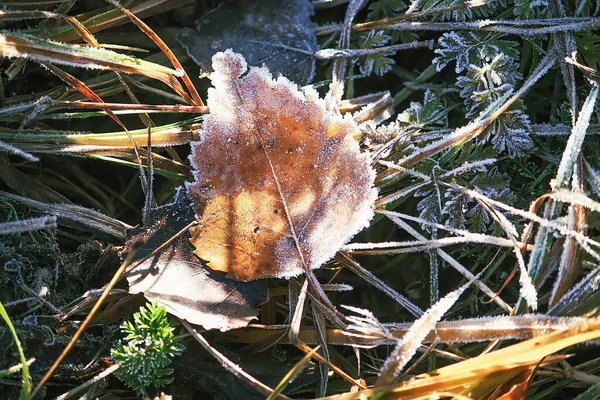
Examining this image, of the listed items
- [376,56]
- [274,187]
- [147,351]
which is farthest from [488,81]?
[147,351]

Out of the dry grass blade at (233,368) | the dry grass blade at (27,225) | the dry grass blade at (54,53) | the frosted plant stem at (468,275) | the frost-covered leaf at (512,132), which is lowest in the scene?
the dry grass blade at (233,368)

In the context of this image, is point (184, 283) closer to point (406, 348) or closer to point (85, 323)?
point (85, 323)

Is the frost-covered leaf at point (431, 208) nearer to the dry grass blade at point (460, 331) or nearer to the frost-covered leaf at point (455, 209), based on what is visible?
the frost-covered leaf at point (455, 209)

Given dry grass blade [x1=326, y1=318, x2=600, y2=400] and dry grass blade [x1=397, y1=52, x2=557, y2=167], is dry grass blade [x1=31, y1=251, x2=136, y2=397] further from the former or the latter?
dry grass blade [x1=397, y1=52, x2=557, y2=167]

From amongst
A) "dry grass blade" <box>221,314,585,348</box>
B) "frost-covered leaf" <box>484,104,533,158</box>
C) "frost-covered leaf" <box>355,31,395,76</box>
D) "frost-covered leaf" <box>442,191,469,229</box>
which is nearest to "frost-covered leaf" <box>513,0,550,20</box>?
"frost-covered leaf" <box>484,104,533,158</box>

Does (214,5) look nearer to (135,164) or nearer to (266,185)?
(135,164)

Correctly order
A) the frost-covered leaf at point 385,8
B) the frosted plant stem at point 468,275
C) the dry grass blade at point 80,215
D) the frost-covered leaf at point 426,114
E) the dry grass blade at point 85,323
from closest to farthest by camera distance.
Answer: the dry grass blade at point 85,323 < the frosted plant stem at point 468,275 < the dry grass blade at point 80,215 < the frost-covered leaf at point 426,114 < the frost-covered leaf at point 385,8

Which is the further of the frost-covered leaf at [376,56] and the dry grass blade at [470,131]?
the frost-covered leaf at [376,56]

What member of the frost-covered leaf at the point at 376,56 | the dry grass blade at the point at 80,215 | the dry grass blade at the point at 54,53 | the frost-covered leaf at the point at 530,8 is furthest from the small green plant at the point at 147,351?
the frost-covered leaf at the point at 530,8

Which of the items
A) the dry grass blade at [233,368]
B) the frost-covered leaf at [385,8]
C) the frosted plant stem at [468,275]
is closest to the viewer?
the dry grass blade at [233,368]

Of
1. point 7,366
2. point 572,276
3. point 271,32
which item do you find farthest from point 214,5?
point 572,276
